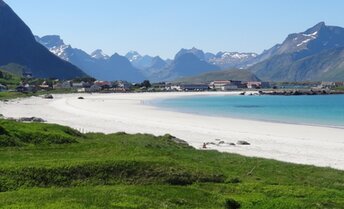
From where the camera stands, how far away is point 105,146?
25016 mm

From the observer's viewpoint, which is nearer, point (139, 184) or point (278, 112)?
point (139, 184)

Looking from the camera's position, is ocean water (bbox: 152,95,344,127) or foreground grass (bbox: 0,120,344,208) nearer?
foreground grass (bbox: 0,120,344,208)

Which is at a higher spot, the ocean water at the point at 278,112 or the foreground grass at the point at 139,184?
the foreground grass at the point at 139,184

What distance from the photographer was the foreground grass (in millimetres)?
15428

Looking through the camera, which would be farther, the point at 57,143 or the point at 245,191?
the point at 57,143

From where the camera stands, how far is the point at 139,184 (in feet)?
59.2

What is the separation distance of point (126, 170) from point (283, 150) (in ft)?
86.6

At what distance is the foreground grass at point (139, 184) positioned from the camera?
50.6 ft

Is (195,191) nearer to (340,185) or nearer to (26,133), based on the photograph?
(340,185)

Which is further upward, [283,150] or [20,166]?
[20,166]

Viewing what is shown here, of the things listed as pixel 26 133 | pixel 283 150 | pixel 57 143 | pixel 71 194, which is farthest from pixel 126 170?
pixel 283 150

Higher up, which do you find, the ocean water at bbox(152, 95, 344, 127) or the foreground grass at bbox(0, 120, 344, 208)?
the foreground grass at bbox(0, 120, 344, 208)

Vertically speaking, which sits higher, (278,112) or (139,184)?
(139,184)

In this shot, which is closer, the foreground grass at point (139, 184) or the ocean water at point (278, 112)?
the foreground grass at point (139, 184)
